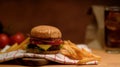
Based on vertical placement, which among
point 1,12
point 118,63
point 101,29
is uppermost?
point 1,12

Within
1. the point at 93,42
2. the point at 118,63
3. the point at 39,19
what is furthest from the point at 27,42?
the point at 39,19

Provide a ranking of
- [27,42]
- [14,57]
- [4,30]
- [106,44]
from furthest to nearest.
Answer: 1. [4,30]
2. [106,44]
3. [27,42]
4. [14,57]

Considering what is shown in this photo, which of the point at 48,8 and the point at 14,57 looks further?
the point at 48,8

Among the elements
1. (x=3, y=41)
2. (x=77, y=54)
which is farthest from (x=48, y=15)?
(x=77, y=54)

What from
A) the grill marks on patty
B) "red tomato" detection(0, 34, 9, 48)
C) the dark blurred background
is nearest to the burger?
the grill marks on patty

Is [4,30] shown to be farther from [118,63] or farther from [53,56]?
[118,63]

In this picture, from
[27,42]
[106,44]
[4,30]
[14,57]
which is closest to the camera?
[14,57]
